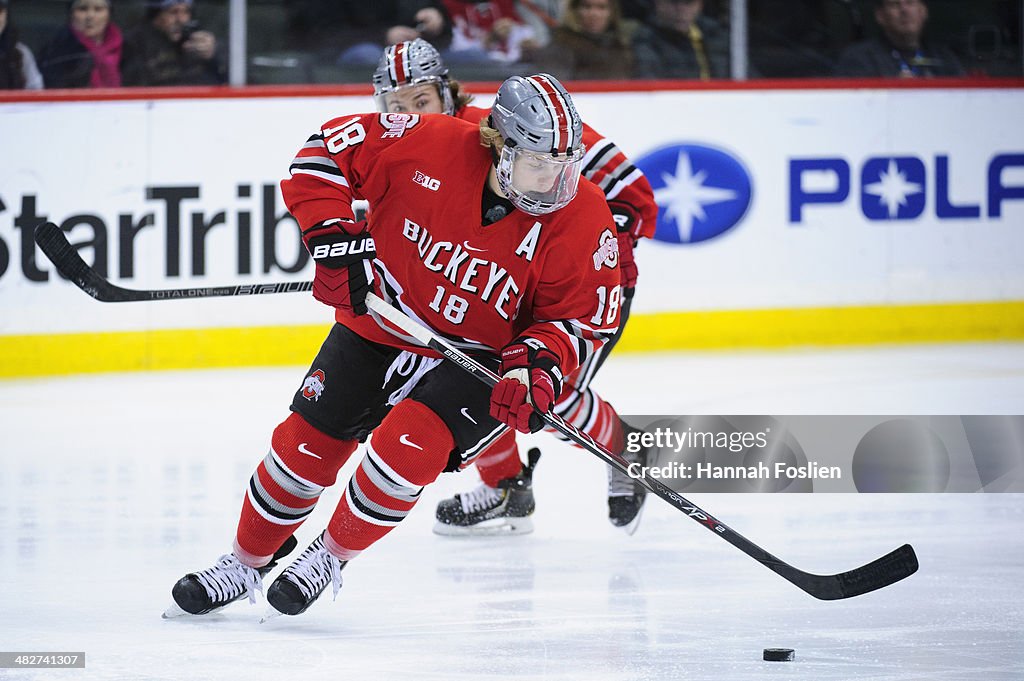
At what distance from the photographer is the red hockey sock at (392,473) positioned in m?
2.51

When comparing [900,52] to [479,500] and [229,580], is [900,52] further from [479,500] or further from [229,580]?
[229,580]

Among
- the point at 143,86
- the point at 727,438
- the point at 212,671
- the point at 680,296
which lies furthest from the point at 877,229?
the point at 212,671

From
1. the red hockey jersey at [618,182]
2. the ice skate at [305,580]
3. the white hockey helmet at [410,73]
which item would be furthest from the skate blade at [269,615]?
the white hockey helmet at [410,73]

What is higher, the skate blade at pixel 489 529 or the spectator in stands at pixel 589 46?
the spectator in stands at pixel 589 46

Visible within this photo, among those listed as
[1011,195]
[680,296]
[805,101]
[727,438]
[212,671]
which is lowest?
[212,671]

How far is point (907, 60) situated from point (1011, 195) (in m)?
0.69

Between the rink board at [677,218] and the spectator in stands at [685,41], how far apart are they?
0.13 meters

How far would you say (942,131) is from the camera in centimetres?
577

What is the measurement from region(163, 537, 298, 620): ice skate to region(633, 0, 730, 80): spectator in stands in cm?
352

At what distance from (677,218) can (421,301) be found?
303cm

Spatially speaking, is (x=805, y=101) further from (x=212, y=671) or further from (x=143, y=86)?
(x=212, y=671)

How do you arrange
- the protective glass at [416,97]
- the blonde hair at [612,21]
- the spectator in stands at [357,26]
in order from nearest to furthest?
the protective glass at [416,97], the spectator in stands at [357,26], the blonde hair at [612,21]

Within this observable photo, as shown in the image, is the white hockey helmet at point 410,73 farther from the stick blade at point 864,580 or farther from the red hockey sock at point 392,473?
the stick blade at point 864,580

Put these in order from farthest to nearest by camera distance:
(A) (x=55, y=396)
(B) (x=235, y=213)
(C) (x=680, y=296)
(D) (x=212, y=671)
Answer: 1. (C) (x=680, y=296)
2. (B) (x=235, y=213)
3. (A) (x=55, y=396)
4. (D) (x=212, y=671)
